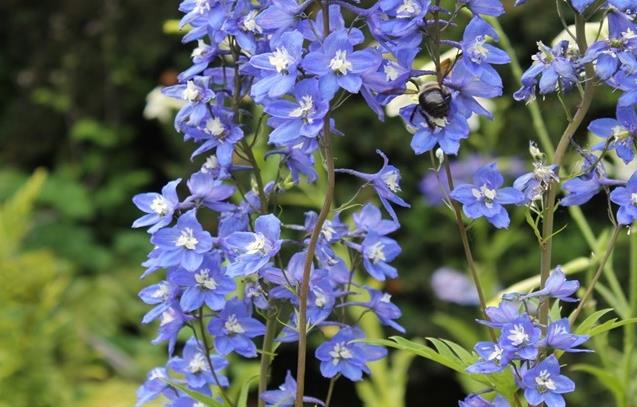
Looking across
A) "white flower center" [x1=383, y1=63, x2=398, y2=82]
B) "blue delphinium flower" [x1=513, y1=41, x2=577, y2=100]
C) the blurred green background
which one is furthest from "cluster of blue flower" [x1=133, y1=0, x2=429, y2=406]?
the blurred green background

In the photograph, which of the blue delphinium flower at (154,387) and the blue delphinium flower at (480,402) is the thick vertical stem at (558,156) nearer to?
the blue delphinium flower at (480,402)

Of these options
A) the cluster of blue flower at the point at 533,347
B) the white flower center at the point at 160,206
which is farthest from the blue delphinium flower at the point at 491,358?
the white flower center at the point at 160,206

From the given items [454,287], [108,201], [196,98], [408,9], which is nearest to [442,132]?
[408,9]

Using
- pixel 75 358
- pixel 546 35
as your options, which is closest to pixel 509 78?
pixel 546 35

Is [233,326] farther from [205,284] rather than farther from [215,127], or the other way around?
[215,127]

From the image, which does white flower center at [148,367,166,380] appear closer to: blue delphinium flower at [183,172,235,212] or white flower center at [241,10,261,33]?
blue delphinium flower at [183,172,235,212]

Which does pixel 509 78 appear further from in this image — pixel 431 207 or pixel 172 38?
pixel 172 38

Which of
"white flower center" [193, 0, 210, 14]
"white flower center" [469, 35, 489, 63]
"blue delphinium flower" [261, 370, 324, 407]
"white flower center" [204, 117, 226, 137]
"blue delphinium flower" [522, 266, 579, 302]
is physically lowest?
"blue delphinium flower" [261, 370, 324, 407]
